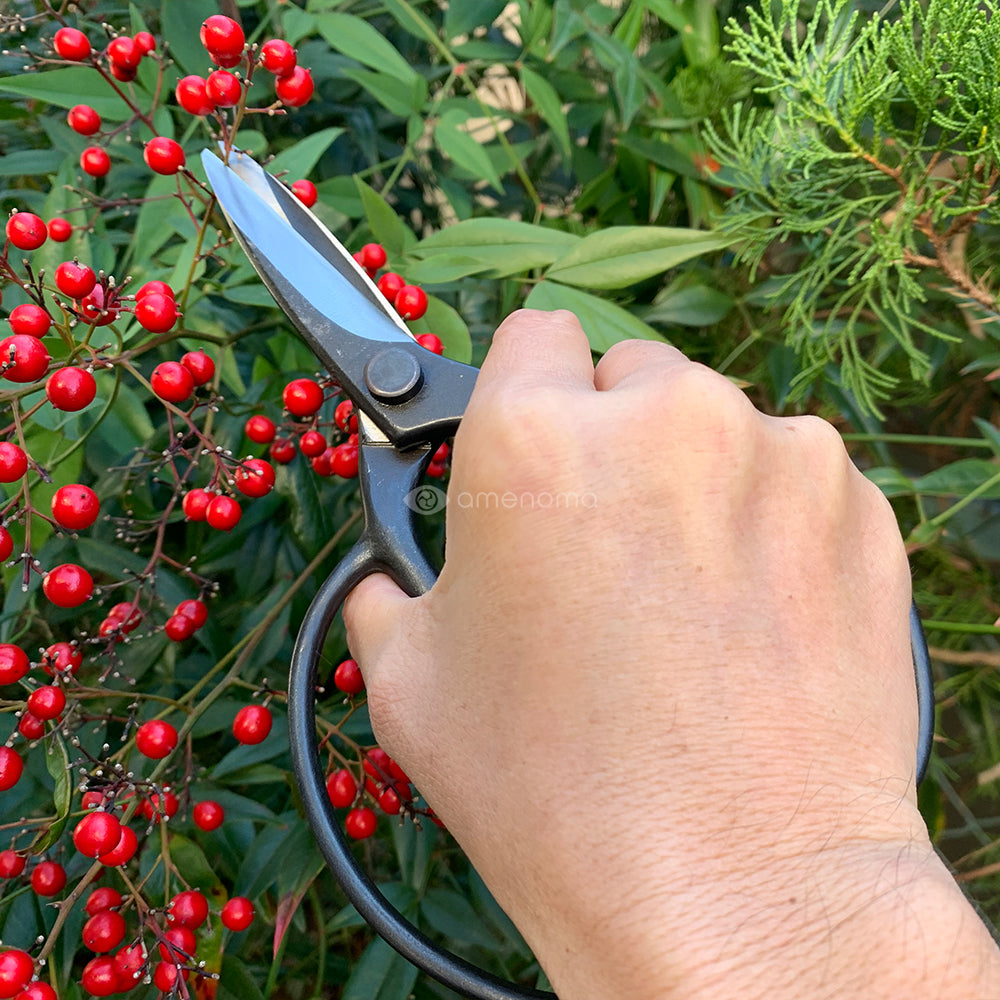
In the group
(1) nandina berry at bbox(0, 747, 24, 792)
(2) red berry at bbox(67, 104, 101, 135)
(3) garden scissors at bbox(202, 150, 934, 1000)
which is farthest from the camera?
(2) red berry at bbox(67, 104, 101, 135)

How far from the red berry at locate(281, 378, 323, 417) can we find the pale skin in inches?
9.1

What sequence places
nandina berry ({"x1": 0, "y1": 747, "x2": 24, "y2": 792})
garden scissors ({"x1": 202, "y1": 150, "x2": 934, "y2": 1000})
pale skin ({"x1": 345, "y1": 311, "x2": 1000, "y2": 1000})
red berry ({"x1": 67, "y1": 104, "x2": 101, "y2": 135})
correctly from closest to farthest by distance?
1. pale skin ({"x1": 345, "y1": 311, "x2": 1000, "y2": 1000})
2. garden scissors ({"x1": 202, "y1": 150, "x2": 934, "y2": 1000})
3. nandina berry ({"x1": 0, "y1": 747, "x2": 24, "y2": 792})
4. red berry ({"x1": 67, "y1": 104, "x2": 101, "y2": 135})

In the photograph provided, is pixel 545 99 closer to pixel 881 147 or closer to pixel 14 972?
pixel 881 147

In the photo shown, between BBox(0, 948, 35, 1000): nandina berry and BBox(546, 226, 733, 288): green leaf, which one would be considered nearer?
BBox(0, 948, 35, 1000): nandina berry

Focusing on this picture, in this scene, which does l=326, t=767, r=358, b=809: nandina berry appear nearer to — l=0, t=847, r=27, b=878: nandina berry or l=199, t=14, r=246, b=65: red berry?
l=0, t=847, r=27, b=878: nandina berry

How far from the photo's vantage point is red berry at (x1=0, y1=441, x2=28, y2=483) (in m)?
0.53

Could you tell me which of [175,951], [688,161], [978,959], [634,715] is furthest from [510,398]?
[688,161]

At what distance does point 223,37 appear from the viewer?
0.60 metres

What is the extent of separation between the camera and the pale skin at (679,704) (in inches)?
12.5

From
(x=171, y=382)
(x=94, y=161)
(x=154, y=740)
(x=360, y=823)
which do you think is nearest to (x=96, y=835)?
(x=154, y=740)

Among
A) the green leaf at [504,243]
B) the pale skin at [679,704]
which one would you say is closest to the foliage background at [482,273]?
the green leaf at [504,243]

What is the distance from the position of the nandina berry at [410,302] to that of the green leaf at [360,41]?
0.24 meters

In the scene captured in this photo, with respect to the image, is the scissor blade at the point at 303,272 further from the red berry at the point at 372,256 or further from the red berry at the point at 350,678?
the red berry at the point at 350,678

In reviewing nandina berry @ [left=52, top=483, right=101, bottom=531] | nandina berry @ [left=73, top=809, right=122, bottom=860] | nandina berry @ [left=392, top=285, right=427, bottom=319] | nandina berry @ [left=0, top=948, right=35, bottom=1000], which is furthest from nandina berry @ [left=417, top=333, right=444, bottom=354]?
nandina berry @ [left=0, top=948, right=35, bottom=1000]
